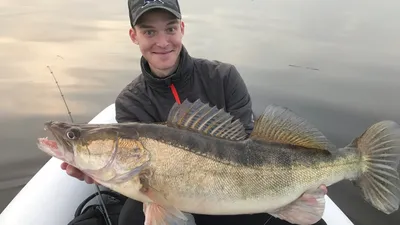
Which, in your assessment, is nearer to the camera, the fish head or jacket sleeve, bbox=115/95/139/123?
the fish head

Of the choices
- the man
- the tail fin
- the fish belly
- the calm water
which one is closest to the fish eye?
the fish belly

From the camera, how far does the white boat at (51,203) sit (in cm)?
308

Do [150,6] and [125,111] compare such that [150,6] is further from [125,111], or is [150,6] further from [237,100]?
[237,100]

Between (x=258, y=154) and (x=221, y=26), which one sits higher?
(x=258, y=154)

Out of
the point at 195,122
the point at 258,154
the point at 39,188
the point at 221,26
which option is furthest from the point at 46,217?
the point at 221,26

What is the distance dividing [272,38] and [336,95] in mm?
4935

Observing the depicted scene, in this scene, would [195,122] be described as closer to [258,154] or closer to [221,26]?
[258,154]

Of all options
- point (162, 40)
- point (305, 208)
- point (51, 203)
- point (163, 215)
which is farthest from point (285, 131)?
point (51, 203)

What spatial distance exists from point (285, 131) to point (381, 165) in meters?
0.63

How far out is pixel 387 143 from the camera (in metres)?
2.48

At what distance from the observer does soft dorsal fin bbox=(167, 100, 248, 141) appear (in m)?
2.28

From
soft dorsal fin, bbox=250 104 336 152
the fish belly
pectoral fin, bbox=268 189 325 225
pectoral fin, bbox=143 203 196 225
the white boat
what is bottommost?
the white boat

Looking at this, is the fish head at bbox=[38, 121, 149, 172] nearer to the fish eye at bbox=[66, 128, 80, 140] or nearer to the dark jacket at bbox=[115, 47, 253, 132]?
the fish eye at bbox=[66, 128, 80, 140]

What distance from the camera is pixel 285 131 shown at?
2422 millimetres
